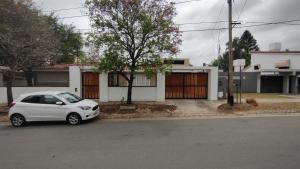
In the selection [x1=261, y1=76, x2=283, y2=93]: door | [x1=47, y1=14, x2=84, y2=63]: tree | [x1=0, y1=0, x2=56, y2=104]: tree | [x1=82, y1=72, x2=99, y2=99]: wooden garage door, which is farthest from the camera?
[x1=261, y1=76, x2=283, y2=93]: door

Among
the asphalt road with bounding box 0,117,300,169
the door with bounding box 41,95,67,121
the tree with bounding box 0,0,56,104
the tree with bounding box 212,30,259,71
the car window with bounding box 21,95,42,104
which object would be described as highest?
the tree with bounding box 212,30,259,71

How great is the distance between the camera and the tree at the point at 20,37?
14.7 meters

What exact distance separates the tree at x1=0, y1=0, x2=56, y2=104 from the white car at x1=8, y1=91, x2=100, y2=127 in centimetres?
429

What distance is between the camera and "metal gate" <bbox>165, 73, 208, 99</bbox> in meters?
19.4

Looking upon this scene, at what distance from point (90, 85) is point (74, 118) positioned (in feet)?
25.2

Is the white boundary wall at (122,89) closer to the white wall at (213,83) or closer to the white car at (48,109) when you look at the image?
the white wall at (213,83)

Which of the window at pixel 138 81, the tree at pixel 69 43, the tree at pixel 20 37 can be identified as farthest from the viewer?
the tree at pixel 69 43

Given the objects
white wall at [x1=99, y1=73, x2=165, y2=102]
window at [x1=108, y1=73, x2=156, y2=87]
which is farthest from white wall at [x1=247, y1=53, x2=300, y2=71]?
window at [x1=108, y1=73, x2=156, y2=87]

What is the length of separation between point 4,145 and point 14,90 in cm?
1261

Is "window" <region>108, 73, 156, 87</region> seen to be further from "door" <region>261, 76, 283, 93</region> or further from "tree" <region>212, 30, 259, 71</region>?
"tree" <region>212, 30, 259, 71</region>

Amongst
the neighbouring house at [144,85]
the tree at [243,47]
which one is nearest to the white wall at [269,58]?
the neighbouring house at [144,85]

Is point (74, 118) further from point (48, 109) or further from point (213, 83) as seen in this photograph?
point (213, 83)

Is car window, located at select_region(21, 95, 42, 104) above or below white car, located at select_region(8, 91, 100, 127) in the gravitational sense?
above

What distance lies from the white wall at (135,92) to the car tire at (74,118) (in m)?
6.99
